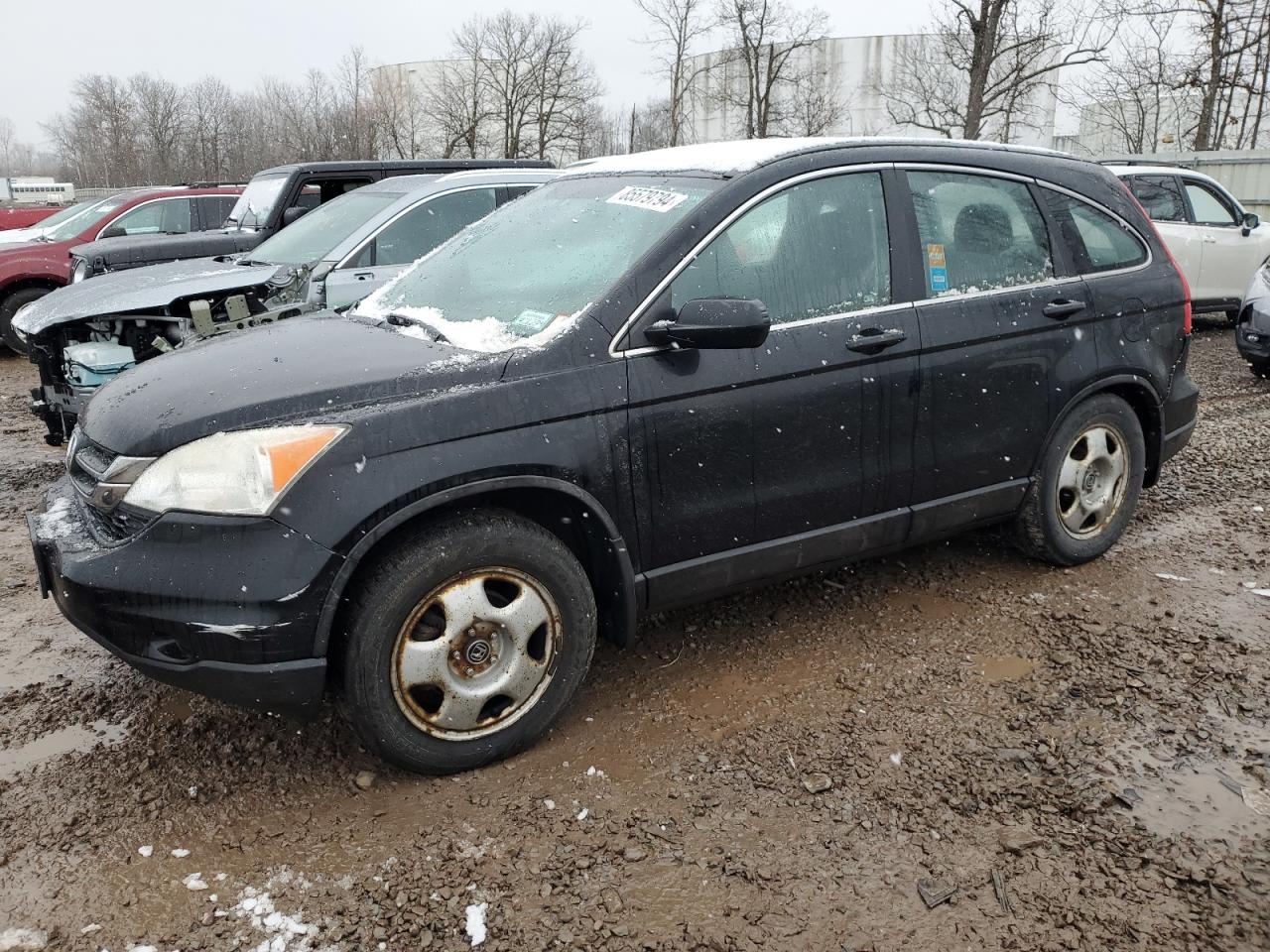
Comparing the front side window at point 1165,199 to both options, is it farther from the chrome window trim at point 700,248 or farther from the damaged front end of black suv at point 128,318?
the damaged front end of black suv at point 128,318

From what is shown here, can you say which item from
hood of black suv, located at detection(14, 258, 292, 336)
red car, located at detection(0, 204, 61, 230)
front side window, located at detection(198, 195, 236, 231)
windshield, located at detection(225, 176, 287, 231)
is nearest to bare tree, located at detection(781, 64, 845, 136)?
red car, located at detection(0, 204, 61, 230)

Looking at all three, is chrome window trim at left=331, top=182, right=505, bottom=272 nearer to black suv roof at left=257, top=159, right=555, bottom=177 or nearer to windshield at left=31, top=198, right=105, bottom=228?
black suv roof at left=257, top=159, right=555, bottom=177

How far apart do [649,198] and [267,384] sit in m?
1.46

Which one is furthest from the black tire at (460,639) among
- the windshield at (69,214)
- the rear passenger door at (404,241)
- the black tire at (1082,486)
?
the windshield at (69,214)

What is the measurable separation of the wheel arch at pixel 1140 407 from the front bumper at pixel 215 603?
2992mm

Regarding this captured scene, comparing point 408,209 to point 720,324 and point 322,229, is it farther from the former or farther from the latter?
point 720,324

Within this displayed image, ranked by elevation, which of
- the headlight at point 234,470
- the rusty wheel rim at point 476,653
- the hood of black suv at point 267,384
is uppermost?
the hood of black suv at point 267,384

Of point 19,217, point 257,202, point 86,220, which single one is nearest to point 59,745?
point 257,202

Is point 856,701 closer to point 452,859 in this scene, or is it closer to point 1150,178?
point 452,859

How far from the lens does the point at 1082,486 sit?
431 cm

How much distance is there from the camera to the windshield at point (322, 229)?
712 cm

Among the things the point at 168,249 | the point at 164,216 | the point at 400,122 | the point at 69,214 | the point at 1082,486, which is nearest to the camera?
the point at 1082,486

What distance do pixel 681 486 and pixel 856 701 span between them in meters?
1.00

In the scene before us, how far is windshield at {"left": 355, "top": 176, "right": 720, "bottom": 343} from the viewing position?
10.5 ft
